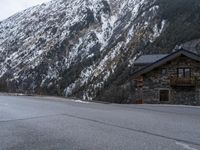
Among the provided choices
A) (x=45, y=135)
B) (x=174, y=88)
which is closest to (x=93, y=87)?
(x=174, y=88)

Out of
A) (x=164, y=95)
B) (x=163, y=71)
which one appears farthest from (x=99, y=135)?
(x=163, y=71)

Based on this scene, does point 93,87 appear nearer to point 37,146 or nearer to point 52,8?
point 52,8

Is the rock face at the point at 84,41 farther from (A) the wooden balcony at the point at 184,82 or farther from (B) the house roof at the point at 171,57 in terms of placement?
(A) the wooden balcony at the point at 184,82

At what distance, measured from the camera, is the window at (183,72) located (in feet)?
117

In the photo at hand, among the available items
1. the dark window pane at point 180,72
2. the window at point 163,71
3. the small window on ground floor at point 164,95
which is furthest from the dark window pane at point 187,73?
the small window on ground floor at point 164,95

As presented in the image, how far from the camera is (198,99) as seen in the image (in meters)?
34.8

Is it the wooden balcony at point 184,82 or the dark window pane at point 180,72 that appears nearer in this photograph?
the wooden balcony at point 184,82

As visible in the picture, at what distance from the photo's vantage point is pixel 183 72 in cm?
3581

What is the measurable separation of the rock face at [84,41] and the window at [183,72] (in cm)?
4167

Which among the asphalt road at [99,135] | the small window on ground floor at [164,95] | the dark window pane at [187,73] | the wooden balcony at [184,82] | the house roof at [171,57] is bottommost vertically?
the asphalt road at [99,135]

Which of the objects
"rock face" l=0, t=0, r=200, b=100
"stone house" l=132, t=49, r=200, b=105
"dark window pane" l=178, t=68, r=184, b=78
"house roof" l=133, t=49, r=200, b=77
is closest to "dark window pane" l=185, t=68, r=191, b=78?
"stone house" l=132, t=49, r=200, b=105

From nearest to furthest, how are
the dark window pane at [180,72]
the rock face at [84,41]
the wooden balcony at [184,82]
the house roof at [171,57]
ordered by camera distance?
the house roof at [171,57], the wooden balcony at [184,82], the dark window pane at [180,72], the rock face at [84,41]

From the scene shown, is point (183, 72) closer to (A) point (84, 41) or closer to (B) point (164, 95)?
(B) point (164, 95)

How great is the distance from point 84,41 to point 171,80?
87.4 meters
